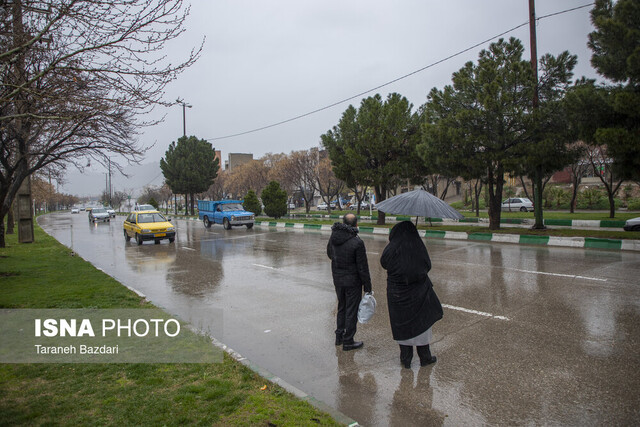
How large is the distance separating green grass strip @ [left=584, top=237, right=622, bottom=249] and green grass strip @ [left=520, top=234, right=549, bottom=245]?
136 cm

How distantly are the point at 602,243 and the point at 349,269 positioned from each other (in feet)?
41.8

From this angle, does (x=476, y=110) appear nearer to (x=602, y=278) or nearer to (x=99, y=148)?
(x=602, y=278)

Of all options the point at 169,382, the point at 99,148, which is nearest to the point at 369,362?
the point at 169,382

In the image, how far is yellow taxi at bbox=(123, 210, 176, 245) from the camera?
19094 millimetres

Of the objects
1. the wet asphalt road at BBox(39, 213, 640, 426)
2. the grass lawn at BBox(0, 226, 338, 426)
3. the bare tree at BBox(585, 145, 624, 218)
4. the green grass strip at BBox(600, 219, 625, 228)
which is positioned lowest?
the wet asphalt road at BBox(39, 213, 640, 426)

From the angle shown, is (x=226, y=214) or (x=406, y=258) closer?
(x=406, y=258)

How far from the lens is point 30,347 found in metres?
5.20

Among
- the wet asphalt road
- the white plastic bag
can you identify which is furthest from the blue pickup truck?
the white plastic bag

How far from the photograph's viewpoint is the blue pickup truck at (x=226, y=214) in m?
27.4

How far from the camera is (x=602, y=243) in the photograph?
554 inches

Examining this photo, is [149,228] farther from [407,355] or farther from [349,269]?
[407,355]

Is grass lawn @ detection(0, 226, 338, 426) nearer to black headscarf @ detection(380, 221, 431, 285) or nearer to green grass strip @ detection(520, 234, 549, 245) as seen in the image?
black headscarf @ detection(380, 221, 431, 285)

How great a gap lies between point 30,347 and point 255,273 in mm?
6300

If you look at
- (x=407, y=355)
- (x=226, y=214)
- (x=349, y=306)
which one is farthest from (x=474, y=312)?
(x=226, y=214)
